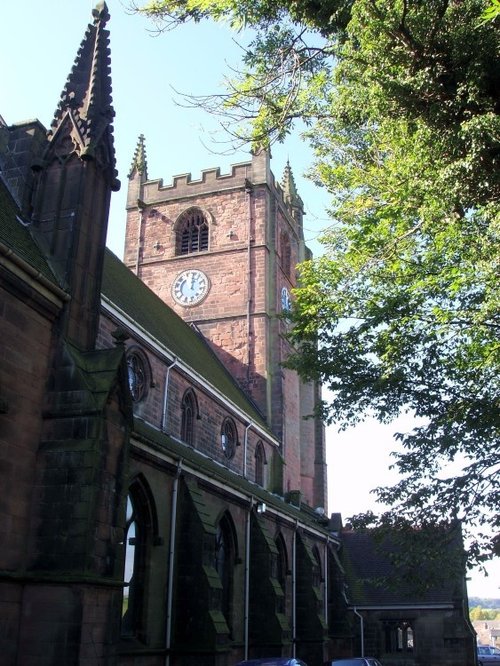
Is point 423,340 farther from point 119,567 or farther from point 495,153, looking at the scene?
point 119,567

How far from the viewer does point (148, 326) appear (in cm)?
2250

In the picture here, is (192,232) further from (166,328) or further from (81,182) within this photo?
(81,182)

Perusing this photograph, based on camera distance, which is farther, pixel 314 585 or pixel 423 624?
pixel 423 624

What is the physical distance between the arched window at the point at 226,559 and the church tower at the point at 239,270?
35.1ft

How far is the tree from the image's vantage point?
10.4m

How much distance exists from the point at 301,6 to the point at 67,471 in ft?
28.0

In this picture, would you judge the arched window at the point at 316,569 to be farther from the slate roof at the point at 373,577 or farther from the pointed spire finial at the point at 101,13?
the pointed spire finial at the point at 101,13

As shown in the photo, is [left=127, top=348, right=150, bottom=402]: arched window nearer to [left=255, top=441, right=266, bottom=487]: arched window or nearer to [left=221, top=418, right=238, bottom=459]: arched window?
[left=221, top=418, right=238, bottom=459]: arched window

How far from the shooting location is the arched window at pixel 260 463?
96.6ft

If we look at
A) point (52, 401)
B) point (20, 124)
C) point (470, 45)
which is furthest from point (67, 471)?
point (470, 45)

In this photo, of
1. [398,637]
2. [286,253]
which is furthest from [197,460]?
[286,253]

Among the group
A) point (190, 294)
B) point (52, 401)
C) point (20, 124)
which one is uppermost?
point (190, 294)

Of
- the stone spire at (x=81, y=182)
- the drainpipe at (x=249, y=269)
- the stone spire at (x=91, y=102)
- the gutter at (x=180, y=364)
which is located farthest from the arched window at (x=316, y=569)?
the stone spire at (x=91, y=102)

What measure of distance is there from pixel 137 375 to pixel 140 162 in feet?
72.5
